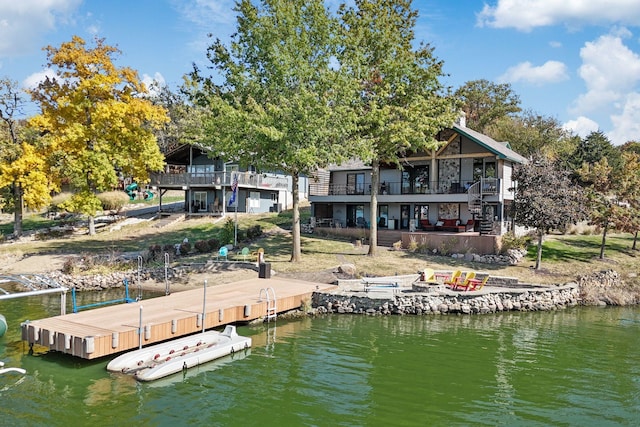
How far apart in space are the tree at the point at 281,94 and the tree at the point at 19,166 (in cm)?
1604

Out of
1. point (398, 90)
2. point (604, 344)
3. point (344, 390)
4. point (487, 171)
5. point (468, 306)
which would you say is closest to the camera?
point (344, 390)

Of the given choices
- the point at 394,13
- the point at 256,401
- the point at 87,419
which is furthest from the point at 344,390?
the point at 394,13

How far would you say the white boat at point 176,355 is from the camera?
13.6 m

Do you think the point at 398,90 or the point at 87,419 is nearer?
the point at 87,419

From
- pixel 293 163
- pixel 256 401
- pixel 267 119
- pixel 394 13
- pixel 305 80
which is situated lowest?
pixel 256 401

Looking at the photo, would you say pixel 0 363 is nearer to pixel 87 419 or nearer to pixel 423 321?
pixel 87 419

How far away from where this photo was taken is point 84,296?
2481cm

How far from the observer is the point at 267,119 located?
25609 mm

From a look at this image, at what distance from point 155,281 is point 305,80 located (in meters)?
14.5

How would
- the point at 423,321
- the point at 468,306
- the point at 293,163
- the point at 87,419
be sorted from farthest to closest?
the point at 293,163 < the point at 468,306 < the point at 423,321 < the point at 87,419

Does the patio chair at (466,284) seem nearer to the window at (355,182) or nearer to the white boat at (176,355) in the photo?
the white boat at (176,355)

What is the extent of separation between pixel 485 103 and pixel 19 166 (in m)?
55.8

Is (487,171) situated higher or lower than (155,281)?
higher

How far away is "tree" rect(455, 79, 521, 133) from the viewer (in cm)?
6475
